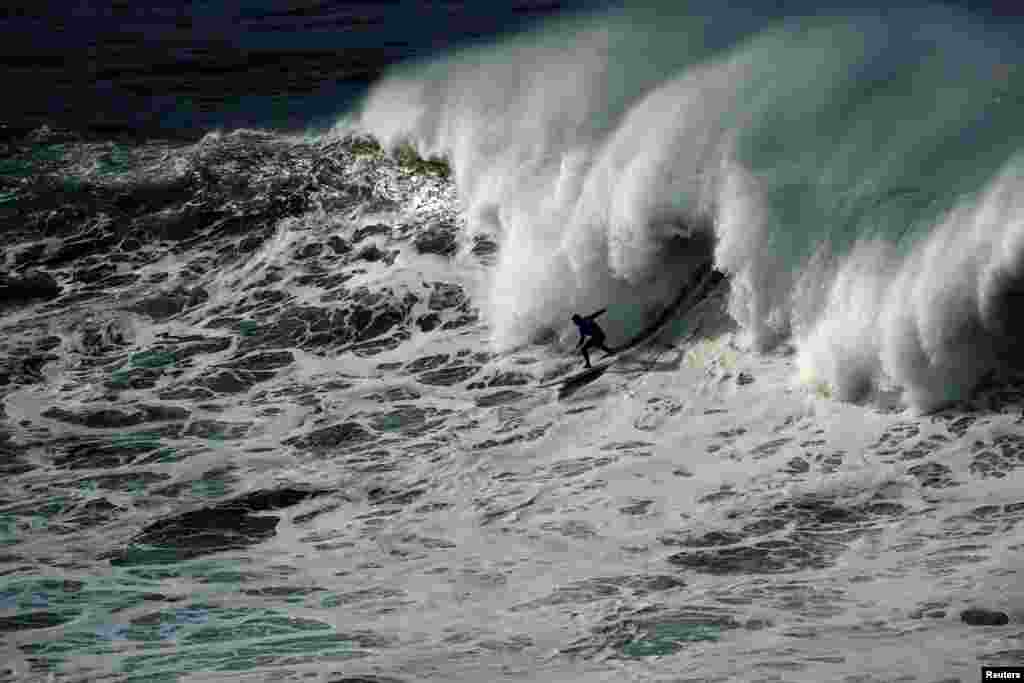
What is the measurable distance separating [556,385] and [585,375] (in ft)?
1.16

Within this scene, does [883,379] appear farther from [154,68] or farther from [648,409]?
[154,68]

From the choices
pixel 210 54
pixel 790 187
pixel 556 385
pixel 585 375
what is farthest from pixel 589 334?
pixel 210 54

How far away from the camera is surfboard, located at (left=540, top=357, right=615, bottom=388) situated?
1697 centimetres

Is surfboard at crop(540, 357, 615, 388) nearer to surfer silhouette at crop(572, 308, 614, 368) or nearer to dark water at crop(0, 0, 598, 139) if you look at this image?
surfer silhouette at crop(572, 308, 614, 368)

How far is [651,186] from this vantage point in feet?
62.7

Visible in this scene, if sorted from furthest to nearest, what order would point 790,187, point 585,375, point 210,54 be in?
1. point 210,54
2. point 790,187
3. point 585,375

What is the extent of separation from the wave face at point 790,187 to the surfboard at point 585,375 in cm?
90

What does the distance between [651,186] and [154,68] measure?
61.6ft

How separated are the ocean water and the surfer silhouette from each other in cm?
32

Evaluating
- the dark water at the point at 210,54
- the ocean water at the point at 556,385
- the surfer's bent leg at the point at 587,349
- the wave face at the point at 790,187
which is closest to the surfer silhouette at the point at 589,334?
the surfer's bent leg at the point at 587,349

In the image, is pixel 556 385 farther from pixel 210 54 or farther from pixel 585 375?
pixel 210 54

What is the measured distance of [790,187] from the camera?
18.2 m

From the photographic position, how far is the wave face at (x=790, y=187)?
50.5 ft

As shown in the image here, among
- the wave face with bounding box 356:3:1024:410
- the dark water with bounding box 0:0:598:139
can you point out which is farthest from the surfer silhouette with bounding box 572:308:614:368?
the dark water with bounding box 0:0:598:139
